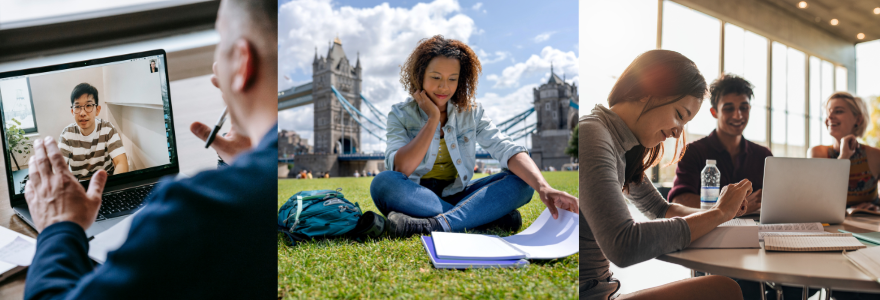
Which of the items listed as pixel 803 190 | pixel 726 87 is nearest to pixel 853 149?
pixel 726 87

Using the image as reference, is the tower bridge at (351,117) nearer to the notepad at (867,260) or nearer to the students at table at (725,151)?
Result: the notepad at (867,260)

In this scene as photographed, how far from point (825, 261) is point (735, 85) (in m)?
2.08

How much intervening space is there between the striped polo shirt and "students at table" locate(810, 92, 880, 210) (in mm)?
3957

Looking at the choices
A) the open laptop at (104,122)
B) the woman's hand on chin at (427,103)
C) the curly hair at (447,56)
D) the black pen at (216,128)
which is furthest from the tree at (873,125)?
the open laptop at (104,122)

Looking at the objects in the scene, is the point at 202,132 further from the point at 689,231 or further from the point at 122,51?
the point at 689,231

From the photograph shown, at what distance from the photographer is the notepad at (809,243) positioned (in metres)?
1.15

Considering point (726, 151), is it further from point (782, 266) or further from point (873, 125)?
point (782, 266)

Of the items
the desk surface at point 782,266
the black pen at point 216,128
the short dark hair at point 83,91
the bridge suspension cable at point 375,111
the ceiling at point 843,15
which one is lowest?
the desk surface at point 782,266

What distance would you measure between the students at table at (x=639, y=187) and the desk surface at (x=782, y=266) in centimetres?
8

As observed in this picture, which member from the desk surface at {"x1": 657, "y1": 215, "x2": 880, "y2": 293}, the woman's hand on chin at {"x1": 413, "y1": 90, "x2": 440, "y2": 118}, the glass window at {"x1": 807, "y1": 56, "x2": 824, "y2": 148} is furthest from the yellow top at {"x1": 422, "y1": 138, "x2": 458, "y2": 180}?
the glass window at {"x1": 807, "y1": 56, "x2": 824, "y2": 148}

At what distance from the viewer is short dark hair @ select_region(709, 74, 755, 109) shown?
2687 mm

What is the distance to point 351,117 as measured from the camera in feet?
5.40

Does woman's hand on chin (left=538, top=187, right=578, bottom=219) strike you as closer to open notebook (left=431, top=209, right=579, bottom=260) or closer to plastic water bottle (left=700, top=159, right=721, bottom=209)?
open notebook (left=431, top=209, right=579, bottom=260)

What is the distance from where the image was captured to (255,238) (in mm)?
1480
